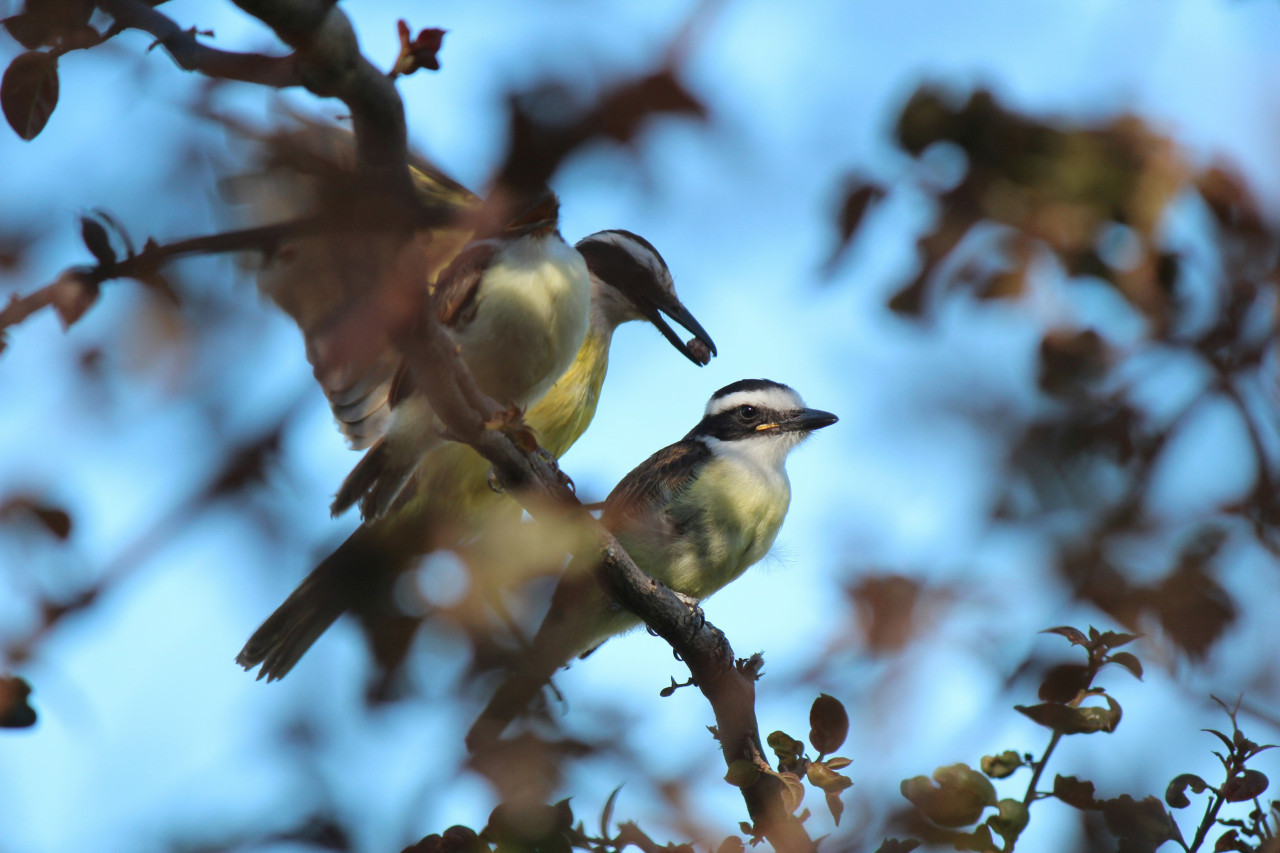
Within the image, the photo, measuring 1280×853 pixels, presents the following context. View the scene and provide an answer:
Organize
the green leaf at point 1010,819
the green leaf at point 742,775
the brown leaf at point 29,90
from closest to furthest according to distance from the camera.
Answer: the brown leaf at point 29,90, the green leaf at point 1010,819, the green leaf at point 742,775

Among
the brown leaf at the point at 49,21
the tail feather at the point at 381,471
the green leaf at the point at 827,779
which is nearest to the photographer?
the brown leaf at the point at 49,21

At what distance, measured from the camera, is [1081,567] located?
7.32ft

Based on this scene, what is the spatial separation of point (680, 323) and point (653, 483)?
0.82 m

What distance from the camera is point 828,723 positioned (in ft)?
7.86

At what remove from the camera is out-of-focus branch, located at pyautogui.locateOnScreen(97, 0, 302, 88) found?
159cm

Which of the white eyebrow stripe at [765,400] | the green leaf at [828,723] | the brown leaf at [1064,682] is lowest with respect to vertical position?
the brown leaf at [1064,682]

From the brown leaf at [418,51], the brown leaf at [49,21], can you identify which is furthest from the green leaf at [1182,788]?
the brown leaf at [49,21]

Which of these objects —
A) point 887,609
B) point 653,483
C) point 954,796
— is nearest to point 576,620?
point 653,483

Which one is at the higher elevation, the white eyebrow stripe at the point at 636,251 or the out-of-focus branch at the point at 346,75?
the white eyebrow stripe at the point at 636,251

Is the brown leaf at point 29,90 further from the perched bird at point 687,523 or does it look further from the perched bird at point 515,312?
the perched bird at point 687,523

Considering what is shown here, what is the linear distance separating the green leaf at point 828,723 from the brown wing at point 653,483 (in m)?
2.83

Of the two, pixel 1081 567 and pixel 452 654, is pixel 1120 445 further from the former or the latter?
pixel 452 654

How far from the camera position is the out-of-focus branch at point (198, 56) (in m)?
1.59

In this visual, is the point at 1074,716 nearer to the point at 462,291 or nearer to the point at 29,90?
the point at 29,90
